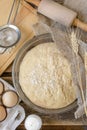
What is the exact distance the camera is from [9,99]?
4.18 ft

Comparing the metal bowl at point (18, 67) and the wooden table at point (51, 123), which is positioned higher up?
the metal bowl at point (18, 67)

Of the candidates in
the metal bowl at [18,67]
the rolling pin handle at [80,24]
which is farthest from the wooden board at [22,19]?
the rolling pin handle at [80,24]

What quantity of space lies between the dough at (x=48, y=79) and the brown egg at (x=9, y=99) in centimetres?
4

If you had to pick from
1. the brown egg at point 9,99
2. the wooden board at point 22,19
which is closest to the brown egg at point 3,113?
the brown egg at point 9,99

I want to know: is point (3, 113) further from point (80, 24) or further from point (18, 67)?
point (80, 24)

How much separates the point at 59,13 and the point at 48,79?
232mm

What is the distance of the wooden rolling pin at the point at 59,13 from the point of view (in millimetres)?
1290

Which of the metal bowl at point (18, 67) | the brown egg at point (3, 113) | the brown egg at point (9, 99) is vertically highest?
the metal bowl at point (18, 67)

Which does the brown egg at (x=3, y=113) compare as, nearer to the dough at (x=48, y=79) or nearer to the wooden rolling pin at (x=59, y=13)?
the dough at (x=48, y=79)

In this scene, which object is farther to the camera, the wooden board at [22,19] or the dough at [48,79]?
the wooden board at [22,19]

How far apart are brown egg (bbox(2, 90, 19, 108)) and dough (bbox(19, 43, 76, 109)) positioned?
0.04 metres

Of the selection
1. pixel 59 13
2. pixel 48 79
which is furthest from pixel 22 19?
pixel 48 79

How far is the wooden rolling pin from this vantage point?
4.23ft

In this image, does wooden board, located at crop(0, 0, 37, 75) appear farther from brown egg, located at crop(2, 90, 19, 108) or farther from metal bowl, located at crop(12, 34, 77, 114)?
brown egg, located at crop(2, 90, 19, 108)
